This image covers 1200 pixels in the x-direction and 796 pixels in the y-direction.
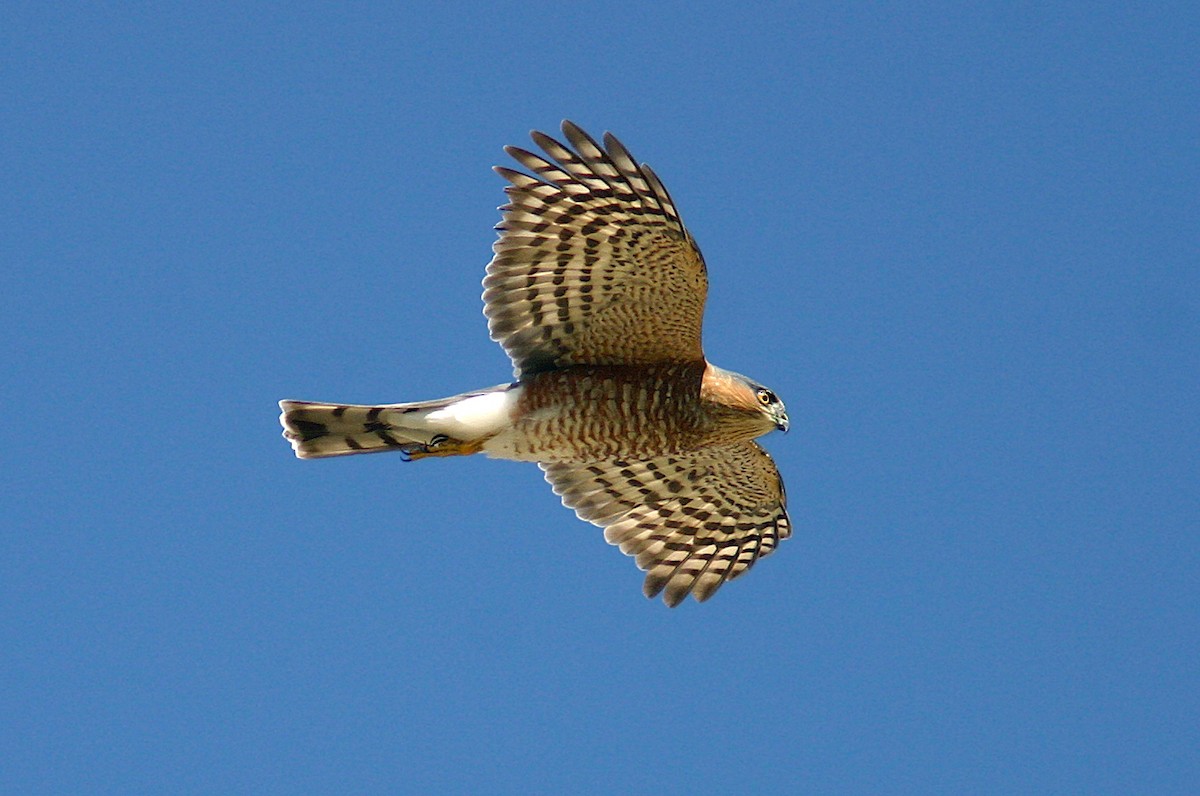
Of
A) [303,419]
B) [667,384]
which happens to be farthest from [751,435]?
[303,419]

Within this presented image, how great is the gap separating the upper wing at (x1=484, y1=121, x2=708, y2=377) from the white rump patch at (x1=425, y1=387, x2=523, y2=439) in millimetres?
284

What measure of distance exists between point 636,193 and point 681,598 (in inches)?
132

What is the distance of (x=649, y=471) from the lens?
37.6 ft

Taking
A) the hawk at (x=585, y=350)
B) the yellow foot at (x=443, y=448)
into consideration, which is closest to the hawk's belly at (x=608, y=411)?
the hawk at (x=585, y=350)

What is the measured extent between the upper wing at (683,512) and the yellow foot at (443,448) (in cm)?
121

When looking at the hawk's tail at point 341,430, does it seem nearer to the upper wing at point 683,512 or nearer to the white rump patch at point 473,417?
the white rump patch at point 473,417

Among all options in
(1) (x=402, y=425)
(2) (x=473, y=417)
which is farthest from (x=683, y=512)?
(1) (x=402, y=425)

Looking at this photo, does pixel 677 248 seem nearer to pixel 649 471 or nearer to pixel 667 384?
pixel 667 384

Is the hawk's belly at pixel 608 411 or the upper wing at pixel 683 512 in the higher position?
the hawk's belly at pixel 608 411

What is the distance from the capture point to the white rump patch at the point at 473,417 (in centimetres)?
1011

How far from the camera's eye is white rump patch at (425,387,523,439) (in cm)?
1011

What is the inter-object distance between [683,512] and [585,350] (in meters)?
1.91

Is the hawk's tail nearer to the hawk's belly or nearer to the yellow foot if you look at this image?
the yellow foot

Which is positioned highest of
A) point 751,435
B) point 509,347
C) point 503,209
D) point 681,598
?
point 503,209
